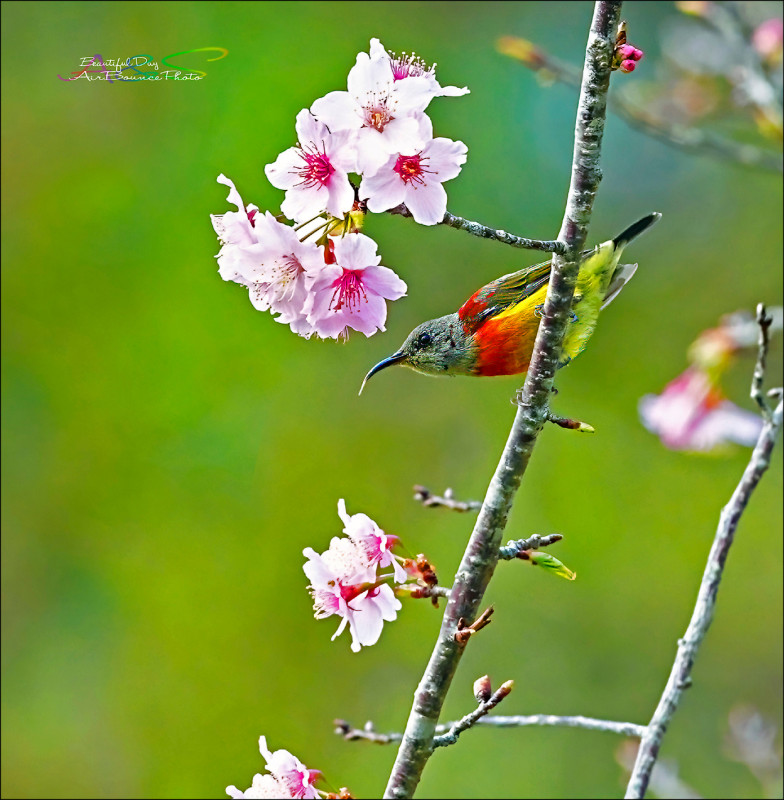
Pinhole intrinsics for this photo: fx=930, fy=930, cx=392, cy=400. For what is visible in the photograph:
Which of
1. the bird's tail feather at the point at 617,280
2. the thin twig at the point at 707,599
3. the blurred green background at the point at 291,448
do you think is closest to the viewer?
the thin twig at the point at 707,599

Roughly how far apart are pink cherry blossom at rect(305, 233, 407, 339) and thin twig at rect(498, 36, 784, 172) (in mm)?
1720

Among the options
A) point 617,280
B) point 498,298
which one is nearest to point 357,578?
point 498,298

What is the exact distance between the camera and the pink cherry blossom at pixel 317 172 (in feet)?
4.44

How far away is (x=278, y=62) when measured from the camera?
871 centimetres

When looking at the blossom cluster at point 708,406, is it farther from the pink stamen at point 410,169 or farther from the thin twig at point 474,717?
the pink stamen at point 410,169

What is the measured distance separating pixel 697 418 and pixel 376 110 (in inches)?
81.8

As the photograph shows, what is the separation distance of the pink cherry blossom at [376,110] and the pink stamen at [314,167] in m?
0.04

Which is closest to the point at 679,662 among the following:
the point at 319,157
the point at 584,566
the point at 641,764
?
the point at 641,764

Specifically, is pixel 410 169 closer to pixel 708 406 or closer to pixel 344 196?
pixel 344 196

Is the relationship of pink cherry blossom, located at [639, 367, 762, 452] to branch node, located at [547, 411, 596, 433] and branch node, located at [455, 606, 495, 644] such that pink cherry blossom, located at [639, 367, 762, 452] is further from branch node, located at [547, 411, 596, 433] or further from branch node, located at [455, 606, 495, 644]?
branch node, located at [455, 606, 495, 644]

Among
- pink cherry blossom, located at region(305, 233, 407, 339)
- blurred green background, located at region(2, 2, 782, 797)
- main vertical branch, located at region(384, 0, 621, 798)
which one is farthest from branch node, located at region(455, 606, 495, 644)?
blurred green background, located at region(2, 2, 782, 797)

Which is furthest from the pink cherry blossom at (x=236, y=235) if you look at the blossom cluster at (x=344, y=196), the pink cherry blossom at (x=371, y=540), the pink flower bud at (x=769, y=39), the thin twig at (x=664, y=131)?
the pink flower bud at (x=769, y=39)

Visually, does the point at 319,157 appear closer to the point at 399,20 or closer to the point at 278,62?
the point at 278,62

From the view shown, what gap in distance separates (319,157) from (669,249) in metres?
7.09
